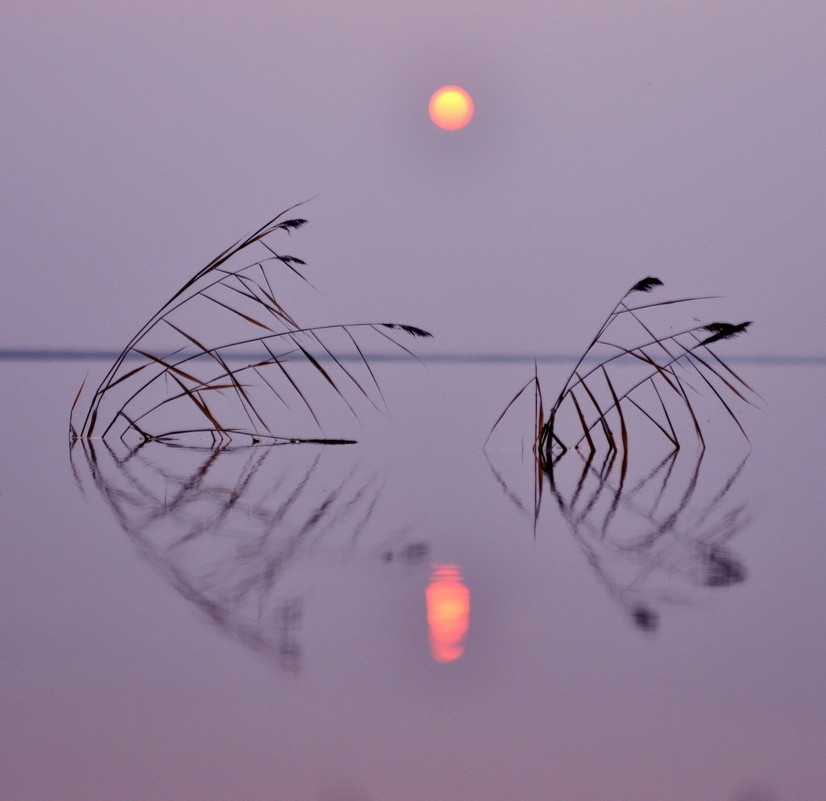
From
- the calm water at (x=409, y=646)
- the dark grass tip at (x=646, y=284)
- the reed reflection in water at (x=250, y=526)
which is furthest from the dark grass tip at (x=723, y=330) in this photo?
the reed reflection in water at (x=250, y=526)

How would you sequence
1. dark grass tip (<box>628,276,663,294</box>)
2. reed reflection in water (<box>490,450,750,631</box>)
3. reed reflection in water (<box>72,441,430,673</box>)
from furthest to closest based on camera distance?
dark grass tip (<box>628,276,663,294</box>) → reed reflection in water (<box>490,450,750,631</box>) → reed reflection in water (<box>72,441,430,673</box>)

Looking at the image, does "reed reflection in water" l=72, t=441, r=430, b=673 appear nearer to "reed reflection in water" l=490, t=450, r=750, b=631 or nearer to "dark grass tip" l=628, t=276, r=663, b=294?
"reed reflection in water" l=490, t=450, r=750, b=631

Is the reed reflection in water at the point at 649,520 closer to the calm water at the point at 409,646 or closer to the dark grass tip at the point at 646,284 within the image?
the calm water at the point at 409,646

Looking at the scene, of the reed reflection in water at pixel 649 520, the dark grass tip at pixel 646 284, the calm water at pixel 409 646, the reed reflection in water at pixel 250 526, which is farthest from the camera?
the dark grass tip at pixel 646 284

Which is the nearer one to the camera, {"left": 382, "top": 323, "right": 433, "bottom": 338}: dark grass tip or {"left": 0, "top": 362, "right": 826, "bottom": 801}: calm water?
{"left": 0, "top": 362, "right": 826, "bottom": 801}: calm water

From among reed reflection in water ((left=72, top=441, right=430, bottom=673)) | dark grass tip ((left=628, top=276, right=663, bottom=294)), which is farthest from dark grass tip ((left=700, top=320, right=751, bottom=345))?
reed reflection in water ((left=72, top=441, right=430, bottom=673))

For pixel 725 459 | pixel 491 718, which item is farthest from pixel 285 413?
pixel 491 718

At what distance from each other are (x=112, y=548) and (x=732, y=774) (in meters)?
1.18

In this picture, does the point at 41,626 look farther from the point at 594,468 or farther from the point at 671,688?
the point at 594,468

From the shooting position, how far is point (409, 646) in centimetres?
118

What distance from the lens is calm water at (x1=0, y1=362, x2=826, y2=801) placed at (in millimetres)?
855

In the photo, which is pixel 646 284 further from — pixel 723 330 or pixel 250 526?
pixel 250 526

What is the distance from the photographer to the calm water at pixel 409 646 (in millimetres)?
855

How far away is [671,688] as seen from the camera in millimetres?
1037
